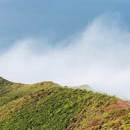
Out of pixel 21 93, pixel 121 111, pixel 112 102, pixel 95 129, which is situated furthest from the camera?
pixel 21 93

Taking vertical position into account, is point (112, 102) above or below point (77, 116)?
above

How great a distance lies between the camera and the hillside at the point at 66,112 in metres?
20.9

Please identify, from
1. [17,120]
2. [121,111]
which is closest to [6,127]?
[17,120]

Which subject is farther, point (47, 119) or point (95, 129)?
point (47, 119)

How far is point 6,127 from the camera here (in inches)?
1140

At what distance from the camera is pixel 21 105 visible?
31500 mm

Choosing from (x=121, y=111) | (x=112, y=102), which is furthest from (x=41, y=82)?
(x=121, y=111)

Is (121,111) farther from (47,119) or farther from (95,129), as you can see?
(47,119)

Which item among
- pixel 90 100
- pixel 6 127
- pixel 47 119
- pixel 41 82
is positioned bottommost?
pixel 6 127

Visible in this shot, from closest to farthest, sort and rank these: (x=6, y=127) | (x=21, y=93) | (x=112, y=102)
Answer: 1. (x=112, y=102)
2. (x=6, y=127)
3. (x=21, y=93)

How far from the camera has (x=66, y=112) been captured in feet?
86.1

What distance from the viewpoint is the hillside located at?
2089 cm

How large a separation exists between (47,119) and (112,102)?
24.1 ft

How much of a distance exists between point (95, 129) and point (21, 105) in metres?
14.4
